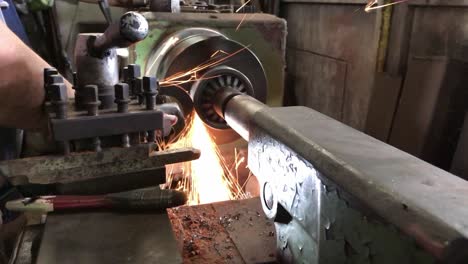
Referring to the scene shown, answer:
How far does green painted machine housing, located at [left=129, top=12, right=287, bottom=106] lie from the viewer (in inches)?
58.2

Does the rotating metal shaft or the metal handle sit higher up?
the metal handle

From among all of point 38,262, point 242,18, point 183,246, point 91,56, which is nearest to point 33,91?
point 91,56

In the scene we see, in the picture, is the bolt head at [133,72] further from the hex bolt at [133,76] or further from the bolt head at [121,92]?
the bolt head at [121,92]

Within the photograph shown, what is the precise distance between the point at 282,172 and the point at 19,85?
1.90 ft

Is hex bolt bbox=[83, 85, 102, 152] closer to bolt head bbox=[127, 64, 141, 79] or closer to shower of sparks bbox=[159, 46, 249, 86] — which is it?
bolt head bbox=[127, 64, 141, 79]

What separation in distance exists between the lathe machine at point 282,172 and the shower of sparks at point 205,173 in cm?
46

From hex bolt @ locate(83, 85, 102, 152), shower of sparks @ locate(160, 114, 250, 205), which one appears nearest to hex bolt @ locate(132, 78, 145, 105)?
hex bolt @ locate(83, 85, 102, 152)

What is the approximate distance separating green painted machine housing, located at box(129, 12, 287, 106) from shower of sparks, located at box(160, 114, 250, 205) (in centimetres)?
31

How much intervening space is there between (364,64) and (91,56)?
2.01 metres

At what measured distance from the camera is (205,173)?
169 centimetres

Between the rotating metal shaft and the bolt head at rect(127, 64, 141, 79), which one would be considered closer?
the bolt head at rect(127, 64, 141, 79)

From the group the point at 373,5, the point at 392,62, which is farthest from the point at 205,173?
the point at 373,5

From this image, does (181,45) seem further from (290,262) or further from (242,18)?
(290,262)

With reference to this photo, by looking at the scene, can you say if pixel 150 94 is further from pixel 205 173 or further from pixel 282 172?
pixel 205 173
